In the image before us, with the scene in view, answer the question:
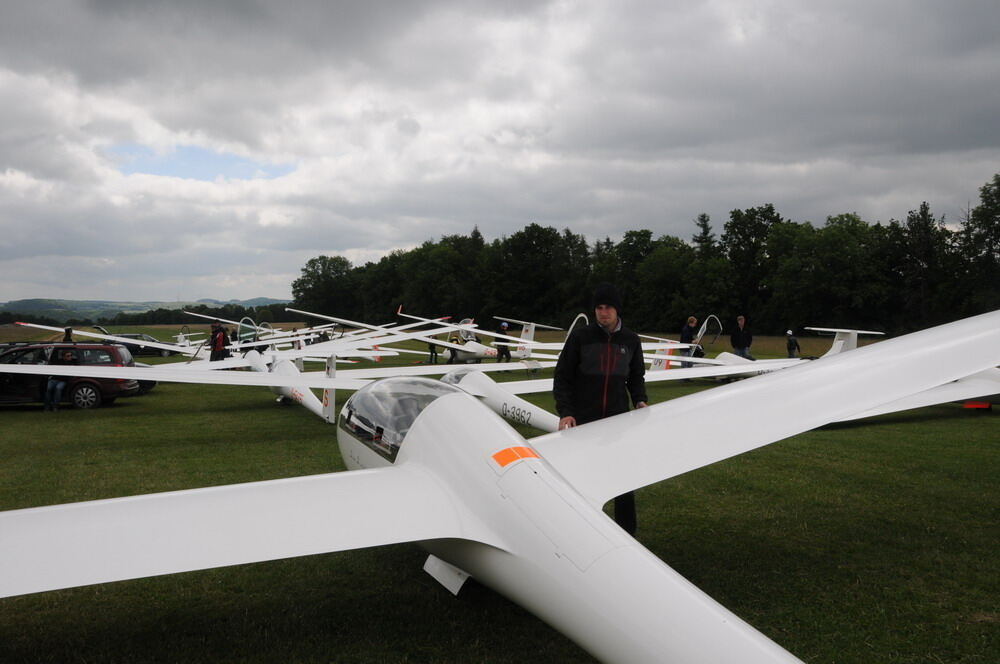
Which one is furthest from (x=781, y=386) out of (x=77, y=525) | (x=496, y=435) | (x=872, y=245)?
(x=872, y=245)

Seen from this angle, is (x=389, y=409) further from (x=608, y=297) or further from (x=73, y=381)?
(x=73, y=381)

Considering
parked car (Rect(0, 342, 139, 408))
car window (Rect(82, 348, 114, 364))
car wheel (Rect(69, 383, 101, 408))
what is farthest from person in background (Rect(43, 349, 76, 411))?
car window (Rect(82, 348, 114, 364))

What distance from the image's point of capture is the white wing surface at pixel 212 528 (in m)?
2.48

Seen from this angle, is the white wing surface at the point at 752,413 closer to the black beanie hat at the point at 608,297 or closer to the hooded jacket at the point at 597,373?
the hooded jacket at the point at 597,373

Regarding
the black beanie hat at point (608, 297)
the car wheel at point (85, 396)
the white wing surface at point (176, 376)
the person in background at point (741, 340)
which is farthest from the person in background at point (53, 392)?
the person in background at point (741, 340)

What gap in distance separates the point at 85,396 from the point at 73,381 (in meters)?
0.41

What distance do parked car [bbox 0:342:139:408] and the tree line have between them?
→ 50.8 meters

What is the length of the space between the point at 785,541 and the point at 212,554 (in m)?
4.34

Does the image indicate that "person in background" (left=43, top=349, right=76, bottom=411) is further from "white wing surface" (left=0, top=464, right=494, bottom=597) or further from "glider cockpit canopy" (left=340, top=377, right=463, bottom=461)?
"white wing surface" (left=0, top=464, right=494, bottom=597)

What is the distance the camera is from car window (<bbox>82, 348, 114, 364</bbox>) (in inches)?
563

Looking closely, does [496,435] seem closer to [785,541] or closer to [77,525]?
[77,525]

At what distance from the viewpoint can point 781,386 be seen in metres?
4.36

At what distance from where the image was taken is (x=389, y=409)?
4.34 metres


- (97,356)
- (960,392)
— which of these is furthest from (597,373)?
(97,356)
